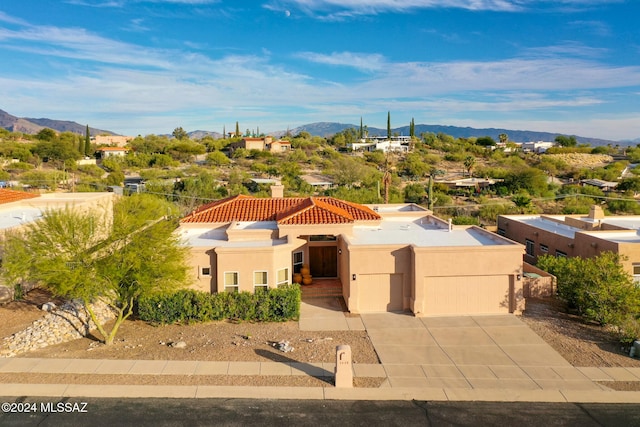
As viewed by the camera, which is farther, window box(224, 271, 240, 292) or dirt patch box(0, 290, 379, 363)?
window box(224, 271, 240, 292)

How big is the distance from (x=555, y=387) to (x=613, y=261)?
8533mm

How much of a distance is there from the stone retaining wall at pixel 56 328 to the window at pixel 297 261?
7990 mm

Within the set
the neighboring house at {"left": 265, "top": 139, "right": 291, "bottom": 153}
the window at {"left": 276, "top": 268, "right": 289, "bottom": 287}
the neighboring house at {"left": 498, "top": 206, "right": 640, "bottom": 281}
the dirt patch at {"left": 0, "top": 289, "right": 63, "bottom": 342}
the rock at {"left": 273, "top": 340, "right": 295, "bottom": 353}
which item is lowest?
the rock at {"left": 273, "top": 340, "right": 295, "bottom": 353}

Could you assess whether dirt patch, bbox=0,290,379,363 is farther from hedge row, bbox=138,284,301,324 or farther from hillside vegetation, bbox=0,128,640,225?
hillside vegetation, bbox=0,128,640,225

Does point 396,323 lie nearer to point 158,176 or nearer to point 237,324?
point 237,324

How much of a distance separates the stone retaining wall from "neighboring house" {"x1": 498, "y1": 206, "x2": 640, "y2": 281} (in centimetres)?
2145

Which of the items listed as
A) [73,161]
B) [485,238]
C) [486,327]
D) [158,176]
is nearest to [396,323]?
[486,327]

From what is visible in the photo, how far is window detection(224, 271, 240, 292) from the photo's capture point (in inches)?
742

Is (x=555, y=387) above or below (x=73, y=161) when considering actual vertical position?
below

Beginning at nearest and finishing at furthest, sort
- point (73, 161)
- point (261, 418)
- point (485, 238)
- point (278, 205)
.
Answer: point (261, 418)
point (485, 238)
point (278, 205)
point (73, 161)

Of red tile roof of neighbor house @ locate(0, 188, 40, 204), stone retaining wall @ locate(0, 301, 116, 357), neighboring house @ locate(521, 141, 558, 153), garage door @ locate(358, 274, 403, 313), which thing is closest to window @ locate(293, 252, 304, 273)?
garage door @ locate(358, 274, 403, 313)

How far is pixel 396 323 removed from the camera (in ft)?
59.2

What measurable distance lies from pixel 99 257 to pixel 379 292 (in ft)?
34.8

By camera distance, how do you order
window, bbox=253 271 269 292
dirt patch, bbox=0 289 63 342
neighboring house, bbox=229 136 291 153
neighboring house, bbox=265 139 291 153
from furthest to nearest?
neighboring house, bbox=265 139 291 153, neighboring house, bbox=229 136 291 153, window, bbox=253 271 269 292, dirt patch, bbox=0 289 63 342
